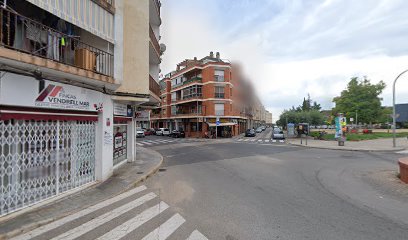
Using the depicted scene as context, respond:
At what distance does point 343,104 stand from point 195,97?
26.7m

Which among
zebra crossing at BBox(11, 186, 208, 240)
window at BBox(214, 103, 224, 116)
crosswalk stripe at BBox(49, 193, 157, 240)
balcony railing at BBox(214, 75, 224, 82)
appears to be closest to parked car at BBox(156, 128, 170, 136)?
window at BBox(214, 103, 224, 116)

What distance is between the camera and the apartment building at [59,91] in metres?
4.74

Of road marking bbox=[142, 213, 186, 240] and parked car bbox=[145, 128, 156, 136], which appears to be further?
parked car bbox=[145, 128, 156, 136]

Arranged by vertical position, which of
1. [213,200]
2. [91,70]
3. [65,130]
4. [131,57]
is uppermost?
[131,57]

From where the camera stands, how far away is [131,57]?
9.43 m

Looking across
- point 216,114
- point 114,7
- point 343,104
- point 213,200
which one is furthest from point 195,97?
point 213,200

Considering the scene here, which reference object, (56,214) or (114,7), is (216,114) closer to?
(114,7)

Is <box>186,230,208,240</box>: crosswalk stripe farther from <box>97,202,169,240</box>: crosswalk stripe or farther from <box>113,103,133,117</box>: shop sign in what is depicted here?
<box>113,103,133,117</box>: shop sign

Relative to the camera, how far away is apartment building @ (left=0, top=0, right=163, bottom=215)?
15.5ft

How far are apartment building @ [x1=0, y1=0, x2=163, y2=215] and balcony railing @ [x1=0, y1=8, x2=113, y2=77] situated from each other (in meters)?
0.03

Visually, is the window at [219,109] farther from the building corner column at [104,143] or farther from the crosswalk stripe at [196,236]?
the crosswalk stripe at [196,236]

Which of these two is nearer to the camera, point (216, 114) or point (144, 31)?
point (144, 31)

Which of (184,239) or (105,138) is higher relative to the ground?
(105,138)

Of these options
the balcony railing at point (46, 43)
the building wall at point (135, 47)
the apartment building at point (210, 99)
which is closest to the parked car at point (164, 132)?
the apartment building at point (210, 99)
